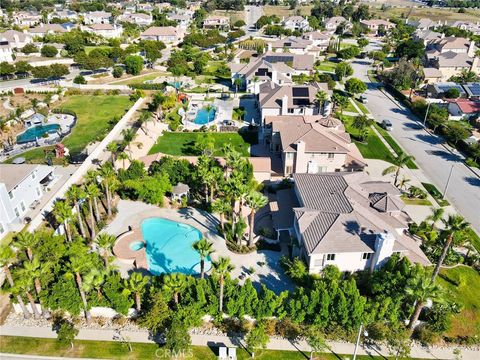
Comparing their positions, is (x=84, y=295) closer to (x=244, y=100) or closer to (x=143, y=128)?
(x=143, y=128)

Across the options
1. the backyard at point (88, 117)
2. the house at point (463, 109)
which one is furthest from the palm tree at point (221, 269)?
the house at point (463, 109)

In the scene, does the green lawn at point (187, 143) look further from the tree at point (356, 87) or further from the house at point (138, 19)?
the house at point (138, 19)

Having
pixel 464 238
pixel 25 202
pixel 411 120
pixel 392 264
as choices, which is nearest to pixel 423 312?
pixel 392 264

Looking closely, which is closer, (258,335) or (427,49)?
(258,335)

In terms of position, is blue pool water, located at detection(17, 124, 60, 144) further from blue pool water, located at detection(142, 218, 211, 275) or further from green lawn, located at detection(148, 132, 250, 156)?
blue pool water, located at detection(142, 218, 211, 275)

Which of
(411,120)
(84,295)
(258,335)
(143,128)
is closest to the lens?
(258,335)

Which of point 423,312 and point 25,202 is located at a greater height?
point 25,202

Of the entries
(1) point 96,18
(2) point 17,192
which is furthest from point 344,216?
(1) point 96,18

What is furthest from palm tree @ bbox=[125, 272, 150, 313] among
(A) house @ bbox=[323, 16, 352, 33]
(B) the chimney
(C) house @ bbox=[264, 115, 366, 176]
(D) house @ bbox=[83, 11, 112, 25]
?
(D) house @ bbox=[83, 11, 112, 25]
